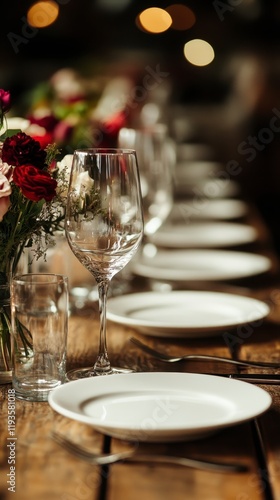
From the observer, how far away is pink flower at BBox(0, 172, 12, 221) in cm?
117

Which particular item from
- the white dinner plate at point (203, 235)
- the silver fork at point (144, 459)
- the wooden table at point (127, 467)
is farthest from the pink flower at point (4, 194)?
the white dinner plate at point (203, 235)

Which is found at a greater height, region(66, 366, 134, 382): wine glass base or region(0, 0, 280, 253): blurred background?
region(0, 0, 280, 253): blurred background

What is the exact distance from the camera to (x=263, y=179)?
841 cm

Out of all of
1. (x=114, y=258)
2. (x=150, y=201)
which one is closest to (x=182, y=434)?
(x=114, y=258)

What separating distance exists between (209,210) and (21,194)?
2.26m

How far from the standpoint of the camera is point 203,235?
275 centimetres

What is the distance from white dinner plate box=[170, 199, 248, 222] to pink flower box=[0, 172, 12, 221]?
1.98 meters

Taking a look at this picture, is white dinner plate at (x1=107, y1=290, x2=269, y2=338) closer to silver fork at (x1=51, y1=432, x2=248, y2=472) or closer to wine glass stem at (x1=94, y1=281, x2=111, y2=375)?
wine glass stem at (x1=94, y1=281, x2=111, y2=375)

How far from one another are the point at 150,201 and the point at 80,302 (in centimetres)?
59

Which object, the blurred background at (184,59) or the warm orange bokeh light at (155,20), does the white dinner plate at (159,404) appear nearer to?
the blurred background at (184,59)

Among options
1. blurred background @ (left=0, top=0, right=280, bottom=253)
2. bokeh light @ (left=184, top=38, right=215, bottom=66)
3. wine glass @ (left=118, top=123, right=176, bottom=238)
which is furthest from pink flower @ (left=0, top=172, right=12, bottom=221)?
bokeh light @ (left=184, top=38, right=215, bottom=66)

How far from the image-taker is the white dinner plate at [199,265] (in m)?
2.09

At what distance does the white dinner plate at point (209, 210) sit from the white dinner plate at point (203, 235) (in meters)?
0.17

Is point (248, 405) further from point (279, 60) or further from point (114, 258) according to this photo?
point (279, 60)
